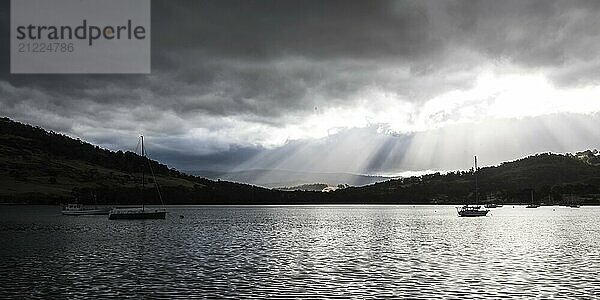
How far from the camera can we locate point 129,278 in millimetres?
59406

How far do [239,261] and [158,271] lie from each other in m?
13.4

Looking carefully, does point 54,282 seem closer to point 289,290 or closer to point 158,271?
point 158,271

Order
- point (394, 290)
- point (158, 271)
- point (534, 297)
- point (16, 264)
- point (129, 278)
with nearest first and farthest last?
1. point (534, 297)
2. point (394, 290)
3. point (129, 278)
4. point (158, 271)
5. point (16, 264)

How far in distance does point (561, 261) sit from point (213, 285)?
4971cm

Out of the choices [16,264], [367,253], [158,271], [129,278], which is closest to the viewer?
[129,278]

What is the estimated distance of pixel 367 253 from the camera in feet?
285

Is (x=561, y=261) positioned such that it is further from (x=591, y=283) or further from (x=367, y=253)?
(x=367, y=253)

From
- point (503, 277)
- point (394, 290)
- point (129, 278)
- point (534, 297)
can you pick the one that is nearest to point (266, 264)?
point (129, 278)

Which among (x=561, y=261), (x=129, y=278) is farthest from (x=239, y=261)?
(x=561, y=261)

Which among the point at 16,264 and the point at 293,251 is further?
the point at 293,251

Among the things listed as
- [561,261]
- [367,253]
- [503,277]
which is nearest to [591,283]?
[503,277]

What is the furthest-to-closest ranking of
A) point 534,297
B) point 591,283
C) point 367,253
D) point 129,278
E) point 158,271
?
point 367,253 → point 158,271 → point 129,278 → point 591,283 → point 534,297

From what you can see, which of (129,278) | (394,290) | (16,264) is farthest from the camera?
(16,264)

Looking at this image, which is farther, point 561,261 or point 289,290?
point 561,261
